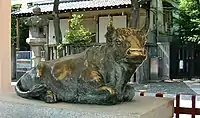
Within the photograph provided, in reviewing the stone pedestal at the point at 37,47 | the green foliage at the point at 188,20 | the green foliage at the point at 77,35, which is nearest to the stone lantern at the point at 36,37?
the stone pedestal at the point at 37,47

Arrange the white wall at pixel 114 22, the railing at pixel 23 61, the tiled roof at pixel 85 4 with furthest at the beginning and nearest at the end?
the white wall at pixel 114 22
the railing at pixel 23 61
the tiled roof at pixel 85 4

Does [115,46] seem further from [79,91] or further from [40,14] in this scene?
[40,14]

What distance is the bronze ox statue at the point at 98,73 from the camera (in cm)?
253

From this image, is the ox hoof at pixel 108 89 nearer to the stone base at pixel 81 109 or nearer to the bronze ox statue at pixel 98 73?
the bronze ox statue at pixel 98 73

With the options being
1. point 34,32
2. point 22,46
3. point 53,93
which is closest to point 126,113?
point 53,93

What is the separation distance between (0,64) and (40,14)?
10257mm

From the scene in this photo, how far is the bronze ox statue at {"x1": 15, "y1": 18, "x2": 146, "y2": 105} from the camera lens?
8.31 feet

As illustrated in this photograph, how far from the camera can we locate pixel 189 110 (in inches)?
132

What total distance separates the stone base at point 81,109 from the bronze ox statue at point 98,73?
0.08 metres

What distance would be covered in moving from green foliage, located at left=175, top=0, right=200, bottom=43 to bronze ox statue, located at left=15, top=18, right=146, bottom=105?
11.7 meters

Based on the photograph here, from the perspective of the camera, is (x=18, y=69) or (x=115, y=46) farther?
(x=18, y=69)

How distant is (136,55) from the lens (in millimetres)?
2457

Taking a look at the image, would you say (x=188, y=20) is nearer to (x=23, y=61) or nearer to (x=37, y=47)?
(x=37, y=47)

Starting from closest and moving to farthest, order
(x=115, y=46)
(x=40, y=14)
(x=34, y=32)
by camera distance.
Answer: (x=115, y=46) < (x=34, y=32) < (x=40, y=14)
